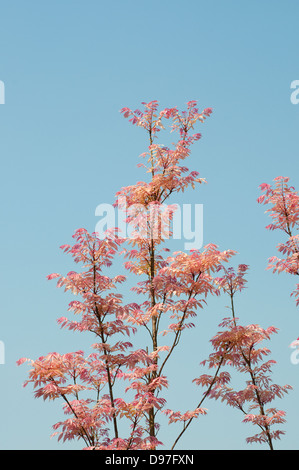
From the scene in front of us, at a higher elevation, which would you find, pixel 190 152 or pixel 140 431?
pixel 190 152

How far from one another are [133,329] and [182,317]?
0.84 metres

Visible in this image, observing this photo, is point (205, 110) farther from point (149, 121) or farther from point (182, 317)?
point (182, 317)

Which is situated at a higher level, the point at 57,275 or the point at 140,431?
the point at 57,275

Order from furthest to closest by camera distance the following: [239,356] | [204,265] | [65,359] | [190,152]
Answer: [190,152]
[239,356]
[204,265]
[65,359]

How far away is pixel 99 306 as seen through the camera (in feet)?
22.9

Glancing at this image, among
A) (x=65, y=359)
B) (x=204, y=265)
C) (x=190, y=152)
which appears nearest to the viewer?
(x=65, y=359)

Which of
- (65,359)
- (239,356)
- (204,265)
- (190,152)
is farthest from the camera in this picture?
(190,152)

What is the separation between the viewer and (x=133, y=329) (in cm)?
704

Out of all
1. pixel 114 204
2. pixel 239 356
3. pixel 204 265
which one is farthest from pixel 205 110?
pixel 239 356

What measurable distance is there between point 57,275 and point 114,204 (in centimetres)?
183
